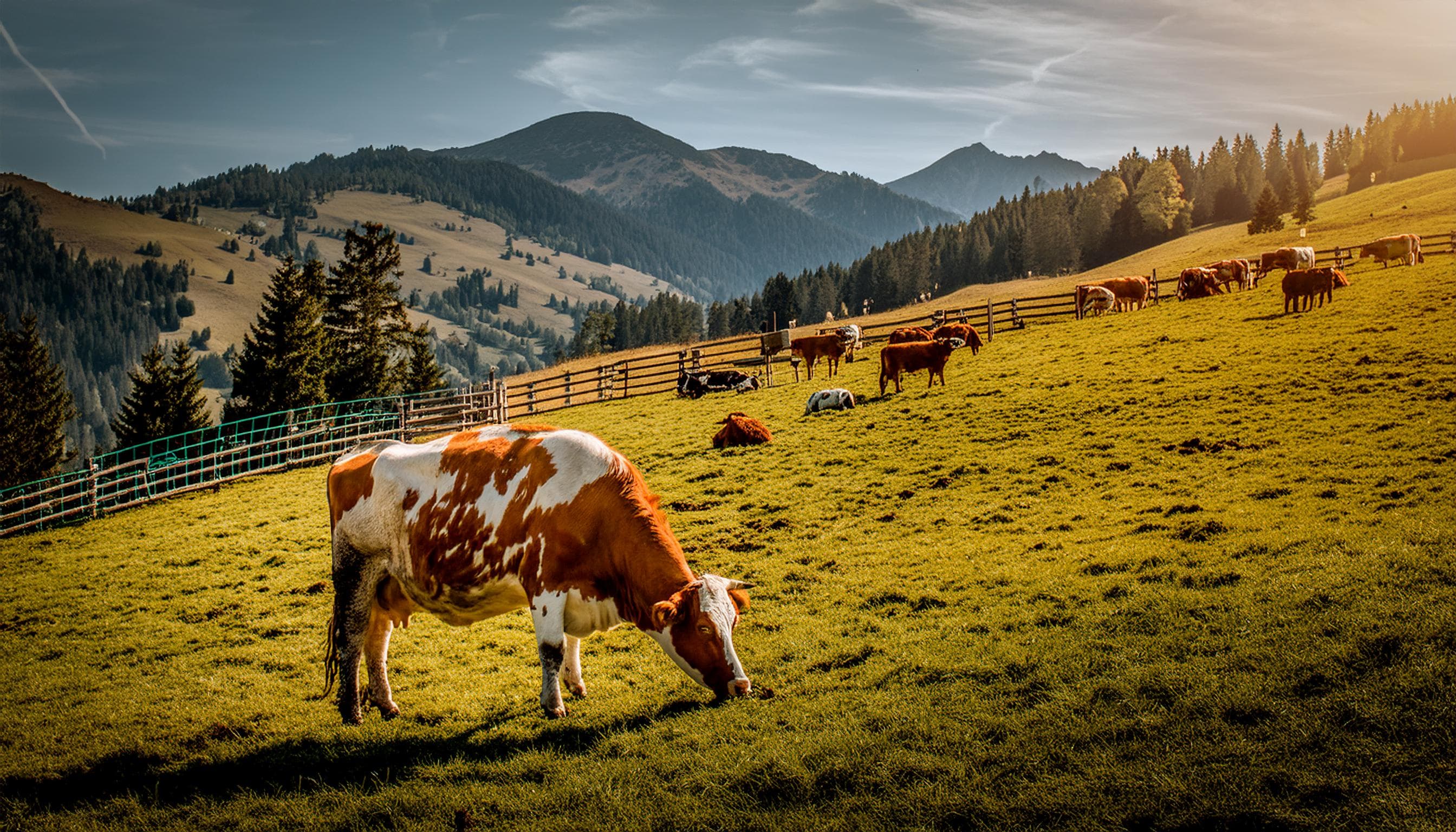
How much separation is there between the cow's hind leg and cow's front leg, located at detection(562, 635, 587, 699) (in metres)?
2.06

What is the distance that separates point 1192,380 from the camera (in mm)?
20375

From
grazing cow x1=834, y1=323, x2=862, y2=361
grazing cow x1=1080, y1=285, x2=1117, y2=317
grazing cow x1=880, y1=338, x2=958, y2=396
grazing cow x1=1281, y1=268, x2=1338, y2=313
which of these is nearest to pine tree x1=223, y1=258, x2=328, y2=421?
grazing cow x1=834, y1=323, x2=862, y2=361

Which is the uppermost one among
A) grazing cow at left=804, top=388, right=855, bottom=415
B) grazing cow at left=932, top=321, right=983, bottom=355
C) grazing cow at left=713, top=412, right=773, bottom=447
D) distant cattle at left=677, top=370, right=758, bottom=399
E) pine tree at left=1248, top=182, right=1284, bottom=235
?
pine tree at left=1248, top=182, right=1284, bottom=235

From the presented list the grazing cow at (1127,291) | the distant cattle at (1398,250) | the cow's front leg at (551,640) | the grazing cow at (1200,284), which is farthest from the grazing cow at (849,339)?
the cow's front leg at (551,640)

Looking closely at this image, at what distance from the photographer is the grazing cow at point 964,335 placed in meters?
30.9

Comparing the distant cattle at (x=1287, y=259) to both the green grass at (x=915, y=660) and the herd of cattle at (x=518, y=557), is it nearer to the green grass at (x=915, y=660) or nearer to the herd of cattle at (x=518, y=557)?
the green grass at (x=915, y=660)

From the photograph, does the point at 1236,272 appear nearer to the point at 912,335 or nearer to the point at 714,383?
the point at 912,335

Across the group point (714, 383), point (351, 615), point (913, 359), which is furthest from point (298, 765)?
point (714, 383)

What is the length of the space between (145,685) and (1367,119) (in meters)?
186

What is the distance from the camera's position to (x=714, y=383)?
108 feet

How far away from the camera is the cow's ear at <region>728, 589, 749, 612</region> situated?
724cm

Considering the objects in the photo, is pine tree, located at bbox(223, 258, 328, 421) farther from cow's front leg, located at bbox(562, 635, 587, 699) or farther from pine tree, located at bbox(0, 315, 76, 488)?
cow's front leg, located at bbox(562, 635, 587, 699)

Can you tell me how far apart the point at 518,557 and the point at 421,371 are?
5421 centimetres

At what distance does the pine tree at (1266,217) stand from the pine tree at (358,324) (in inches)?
3117
